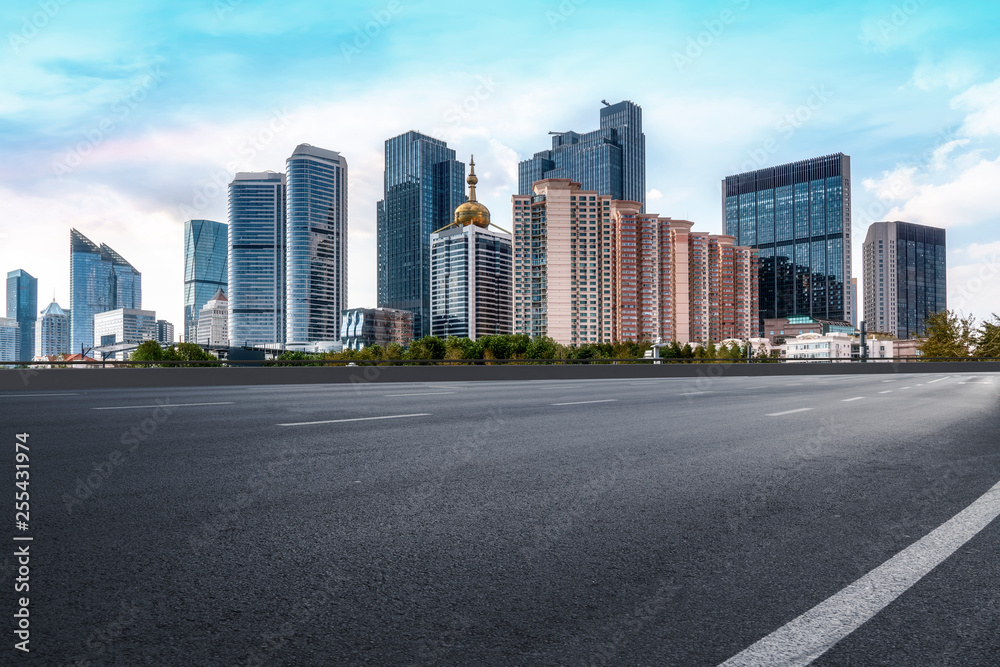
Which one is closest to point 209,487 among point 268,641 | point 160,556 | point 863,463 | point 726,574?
point 160,556

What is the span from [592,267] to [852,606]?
183769mm

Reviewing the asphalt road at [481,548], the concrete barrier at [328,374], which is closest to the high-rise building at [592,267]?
the concrete barrier at [328,374]

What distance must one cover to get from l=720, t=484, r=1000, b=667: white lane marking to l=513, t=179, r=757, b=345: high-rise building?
180 metres

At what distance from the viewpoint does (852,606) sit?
280 centimetres

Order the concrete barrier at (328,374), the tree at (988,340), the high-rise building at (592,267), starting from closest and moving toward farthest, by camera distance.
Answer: the concrete barrier at (328,374)
the tree at (988,340)
the high-rise building at (592,267)

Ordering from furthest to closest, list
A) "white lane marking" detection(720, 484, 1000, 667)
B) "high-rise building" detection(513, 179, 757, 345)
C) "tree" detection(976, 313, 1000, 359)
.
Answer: "high-rise building" detection(513, 179, 757, 345) < "tree" detection(976, 313, 1000, 359) < "white lane marking" detection(720, 484, 1000, 667)

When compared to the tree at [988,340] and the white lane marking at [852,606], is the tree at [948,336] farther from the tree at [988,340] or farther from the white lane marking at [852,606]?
the white lane marking at [852,606]

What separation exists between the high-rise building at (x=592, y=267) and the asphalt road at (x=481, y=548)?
582 feet

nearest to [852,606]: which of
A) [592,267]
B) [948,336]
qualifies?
[948,336]

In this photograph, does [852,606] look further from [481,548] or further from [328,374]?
[328,374]

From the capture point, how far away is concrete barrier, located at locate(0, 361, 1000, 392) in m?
20.7

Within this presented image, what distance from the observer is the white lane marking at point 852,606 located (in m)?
2.38

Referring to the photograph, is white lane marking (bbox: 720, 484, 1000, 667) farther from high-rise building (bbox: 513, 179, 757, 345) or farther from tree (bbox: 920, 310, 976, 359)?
high-rise building (bbox: 513, 179, 757, 345)

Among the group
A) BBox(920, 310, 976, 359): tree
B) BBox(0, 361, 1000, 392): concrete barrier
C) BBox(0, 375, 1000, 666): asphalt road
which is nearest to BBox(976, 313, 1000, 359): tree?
BBox(920, 310, 976, 359): tree
